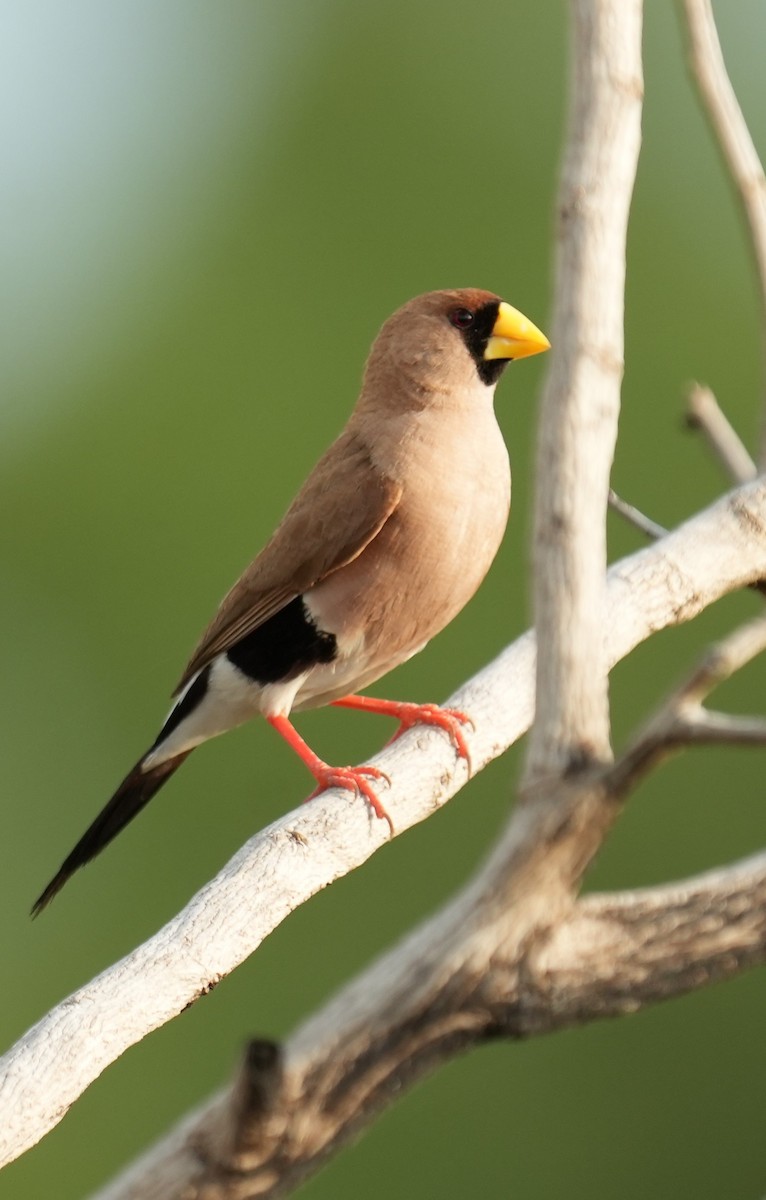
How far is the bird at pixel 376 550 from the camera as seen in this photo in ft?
10.8

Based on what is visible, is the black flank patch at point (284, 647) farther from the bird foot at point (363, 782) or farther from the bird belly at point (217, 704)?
the bird foot at point (363, 782)

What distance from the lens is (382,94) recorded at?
9.50 metres

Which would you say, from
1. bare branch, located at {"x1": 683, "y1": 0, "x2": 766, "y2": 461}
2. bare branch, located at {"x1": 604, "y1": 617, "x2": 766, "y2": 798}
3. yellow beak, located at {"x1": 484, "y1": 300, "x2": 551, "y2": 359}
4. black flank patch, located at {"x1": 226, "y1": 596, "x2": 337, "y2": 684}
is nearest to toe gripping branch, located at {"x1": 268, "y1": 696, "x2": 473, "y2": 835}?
black flank patch, located at {"x1": 226, "y1": 596, "x2": 337, "y2": 684}

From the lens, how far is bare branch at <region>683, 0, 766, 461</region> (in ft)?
7.41

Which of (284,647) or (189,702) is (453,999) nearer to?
(284,647)

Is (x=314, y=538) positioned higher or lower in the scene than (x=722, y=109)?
lower

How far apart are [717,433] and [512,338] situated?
2.91ft

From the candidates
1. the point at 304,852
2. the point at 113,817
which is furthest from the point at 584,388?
the point at 113,817

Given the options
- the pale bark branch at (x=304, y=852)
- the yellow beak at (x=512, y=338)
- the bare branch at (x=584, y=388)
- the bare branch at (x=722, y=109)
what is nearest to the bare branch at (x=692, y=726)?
the bare branch at (x=584, y=388)

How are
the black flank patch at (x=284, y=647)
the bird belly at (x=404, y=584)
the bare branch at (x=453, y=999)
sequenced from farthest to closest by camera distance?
the black flank patch at (x=284, y=647) → the bird belly at (x=404, y=584) → the bare branch at (x=453, y=999)

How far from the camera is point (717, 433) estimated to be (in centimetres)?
276

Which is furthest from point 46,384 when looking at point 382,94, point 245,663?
point 245,663

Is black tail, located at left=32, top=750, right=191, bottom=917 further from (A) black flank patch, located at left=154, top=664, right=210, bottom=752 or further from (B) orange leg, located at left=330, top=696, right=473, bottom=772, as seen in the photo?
(B) orange leg, located at left=330, top=696, right=473, bottom=772

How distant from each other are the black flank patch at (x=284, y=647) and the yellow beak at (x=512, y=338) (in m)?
0.71
